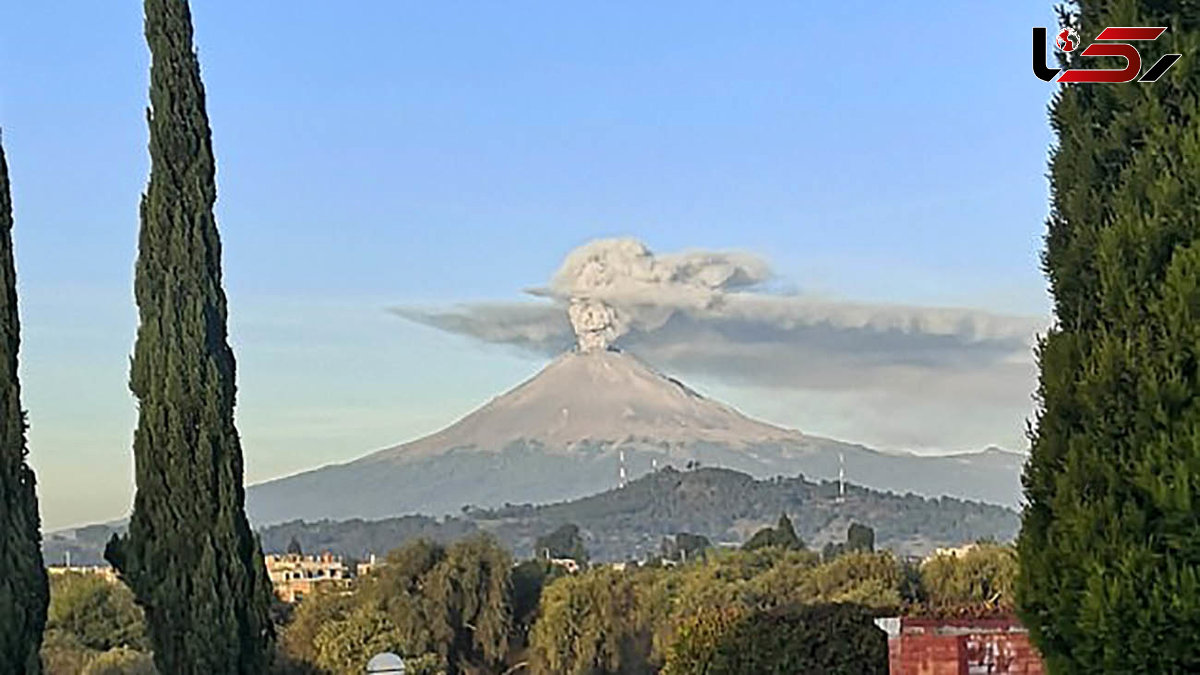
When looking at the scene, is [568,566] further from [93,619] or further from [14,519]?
[14,519]

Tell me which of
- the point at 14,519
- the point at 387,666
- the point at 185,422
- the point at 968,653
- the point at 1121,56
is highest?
the point at 1121,56

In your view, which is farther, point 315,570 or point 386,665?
point 315,570

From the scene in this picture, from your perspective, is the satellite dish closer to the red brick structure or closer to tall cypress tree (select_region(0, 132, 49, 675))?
tall cypress tree (select_region(0, 132, 49, 675))

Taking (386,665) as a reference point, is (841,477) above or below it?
above

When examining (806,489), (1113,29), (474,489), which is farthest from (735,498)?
(1113,29)

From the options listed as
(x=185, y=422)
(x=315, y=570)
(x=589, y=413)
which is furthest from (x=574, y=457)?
(x=185, y=422)

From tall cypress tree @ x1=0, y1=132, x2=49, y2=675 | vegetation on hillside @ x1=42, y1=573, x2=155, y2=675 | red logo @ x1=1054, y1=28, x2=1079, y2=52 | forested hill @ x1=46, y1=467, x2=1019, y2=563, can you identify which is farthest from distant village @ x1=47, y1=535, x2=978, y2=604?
forested hill @ x1=46, y1=467, x2=1019, y2=563

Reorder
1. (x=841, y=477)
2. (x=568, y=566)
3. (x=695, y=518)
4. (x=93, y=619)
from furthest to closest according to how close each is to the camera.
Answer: (x=841, y=477) < (x=695, y=518) < (x=568, y=566) < (x=93, y=619)
